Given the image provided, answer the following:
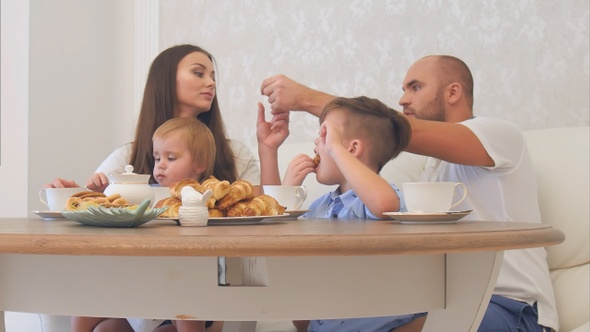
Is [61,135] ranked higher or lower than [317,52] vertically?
lower

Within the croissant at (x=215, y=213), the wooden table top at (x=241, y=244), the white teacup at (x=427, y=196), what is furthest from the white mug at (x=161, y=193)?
the wooden table top at (x=241, y=244)

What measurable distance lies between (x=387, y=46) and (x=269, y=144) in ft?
2.58

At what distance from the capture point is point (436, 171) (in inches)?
84.0

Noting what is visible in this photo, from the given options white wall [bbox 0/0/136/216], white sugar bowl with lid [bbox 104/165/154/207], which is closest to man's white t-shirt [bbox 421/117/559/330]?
white sugar bowl with lid [bbox 104/165/154/207]

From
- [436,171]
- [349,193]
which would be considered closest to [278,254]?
[349,193]

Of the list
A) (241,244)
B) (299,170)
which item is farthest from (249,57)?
(241,244)

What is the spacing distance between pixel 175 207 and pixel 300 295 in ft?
1.35

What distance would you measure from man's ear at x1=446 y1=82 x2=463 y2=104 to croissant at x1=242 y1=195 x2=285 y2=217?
885mm

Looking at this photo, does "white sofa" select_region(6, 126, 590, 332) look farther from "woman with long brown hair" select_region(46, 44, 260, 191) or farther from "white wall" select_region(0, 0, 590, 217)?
"woman with long brown hair" select_region(46, 44, 260, 191)

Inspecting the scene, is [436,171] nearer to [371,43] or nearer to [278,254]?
[371,43]

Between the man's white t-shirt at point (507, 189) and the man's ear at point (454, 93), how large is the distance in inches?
8.5

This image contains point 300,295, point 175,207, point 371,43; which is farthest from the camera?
point 371,43

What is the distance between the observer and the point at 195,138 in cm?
210

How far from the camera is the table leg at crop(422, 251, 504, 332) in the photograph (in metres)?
1.20
